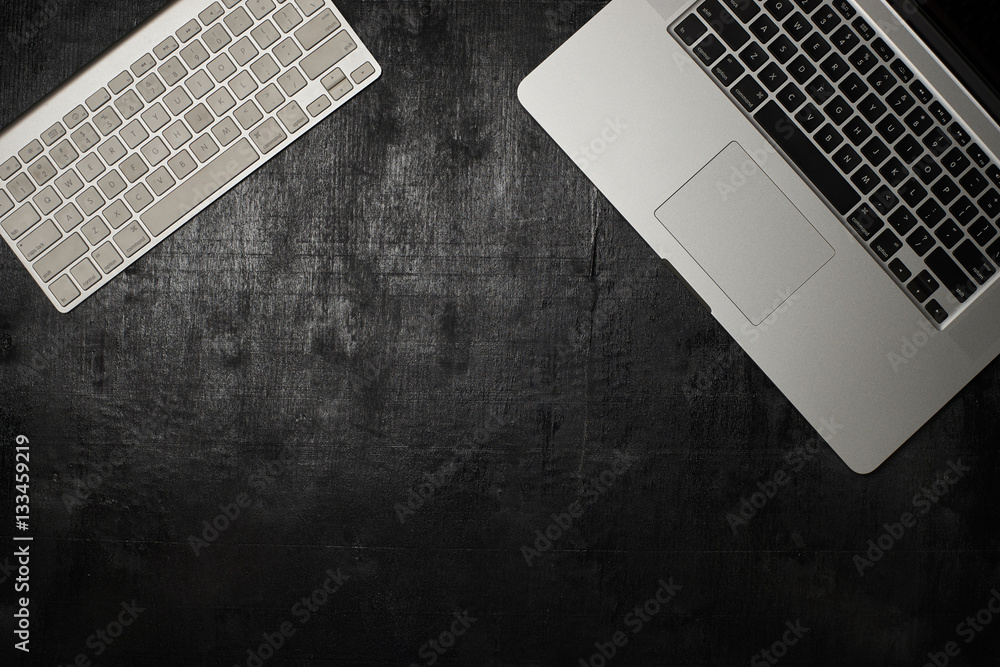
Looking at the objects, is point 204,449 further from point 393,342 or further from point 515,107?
point 515,107

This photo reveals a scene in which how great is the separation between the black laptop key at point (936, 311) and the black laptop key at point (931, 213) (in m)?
0.10

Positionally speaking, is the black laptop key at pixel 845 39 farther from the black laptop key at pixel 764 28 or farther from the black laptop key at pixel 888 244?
the black laptop key at pixel 888 244

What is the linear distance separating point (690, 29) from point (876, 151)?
282mm

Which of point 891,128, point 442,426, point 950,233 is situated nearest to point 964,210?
point 950,233

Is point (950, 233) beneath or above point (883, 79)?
beneath

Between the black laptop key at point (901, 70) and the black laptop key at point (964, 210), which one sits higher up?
the black laptop key at point (901, 70)

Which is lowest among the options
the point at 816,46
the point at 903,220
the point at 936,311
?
the point at 936,311

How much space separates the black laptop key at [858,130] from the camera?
82cm

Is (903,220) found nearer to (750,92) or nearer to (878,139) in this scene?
(878,139)

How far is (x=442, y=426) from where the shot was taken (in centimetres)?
91

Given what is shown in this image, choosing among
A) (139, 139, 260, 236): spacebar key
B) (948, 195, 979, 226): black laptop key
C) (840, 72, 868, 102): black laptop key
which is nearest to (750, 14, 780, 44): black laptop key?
(840, 72, 868, 102): black laptop key

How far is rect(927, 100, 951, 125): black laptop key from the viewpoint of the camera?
0.81 m

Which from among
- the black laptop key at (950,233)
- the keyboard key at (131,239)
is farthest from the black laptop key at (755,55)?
the keyboard key at (131,239)

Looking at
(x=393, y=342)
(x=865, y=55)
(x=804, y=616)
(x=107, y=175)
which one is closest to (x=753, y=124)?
(x=865, y=55)
